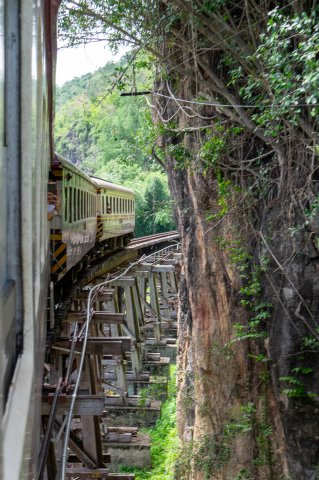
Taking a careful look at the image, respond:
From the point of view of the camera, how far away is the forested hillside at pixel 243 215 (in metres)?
6.86

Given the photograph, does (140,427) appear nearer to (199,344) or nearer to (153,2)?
(199,344)

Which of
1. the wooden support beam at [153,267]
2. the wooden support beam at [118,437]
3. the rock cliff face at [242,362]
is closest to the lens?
the rock cliff face at [242,362]

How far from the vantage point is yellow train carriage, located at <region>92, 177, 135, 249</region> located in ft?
53.2

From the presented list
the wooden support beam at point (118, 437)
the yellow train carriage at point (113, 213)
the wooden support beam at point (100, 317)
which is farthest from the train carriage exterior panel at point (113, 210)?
the wooden support beam at point (100, 317)

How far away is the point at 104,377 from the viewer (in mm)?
15398

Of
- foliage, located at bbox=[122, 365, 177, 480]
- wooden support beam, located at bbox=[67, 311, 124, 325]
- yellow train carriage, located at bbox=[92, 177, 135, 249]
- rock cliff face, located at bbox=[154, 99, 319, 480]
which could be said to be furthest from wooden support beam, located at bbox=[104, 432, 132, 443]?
wooden support beam, located at bbox=[67, 311, 124, 325]

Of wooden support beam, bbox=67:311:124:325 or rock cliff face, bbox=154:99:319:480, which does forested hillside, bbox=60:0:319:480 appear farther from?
wooden support beam, bbox=67:311:124:325

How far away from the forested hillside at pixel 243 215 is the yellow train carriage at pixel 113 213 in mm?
6063

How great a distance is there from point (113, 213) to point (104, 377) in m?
4.85

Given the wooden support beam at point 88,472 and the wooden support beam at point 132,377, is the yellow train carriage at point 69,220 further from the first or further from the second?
the wooden support beam at point 132,377

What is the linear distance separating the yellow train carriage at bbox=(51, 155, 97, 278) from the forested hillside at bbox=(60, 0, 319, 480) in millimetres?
1339

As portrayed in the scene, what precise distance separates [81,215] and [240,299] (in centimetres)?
358

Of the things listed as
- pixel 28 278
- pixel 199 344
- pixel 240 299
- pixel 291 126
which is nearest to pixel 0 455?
pixel 28 278

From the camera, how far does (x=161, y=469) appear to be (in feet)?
44.4
